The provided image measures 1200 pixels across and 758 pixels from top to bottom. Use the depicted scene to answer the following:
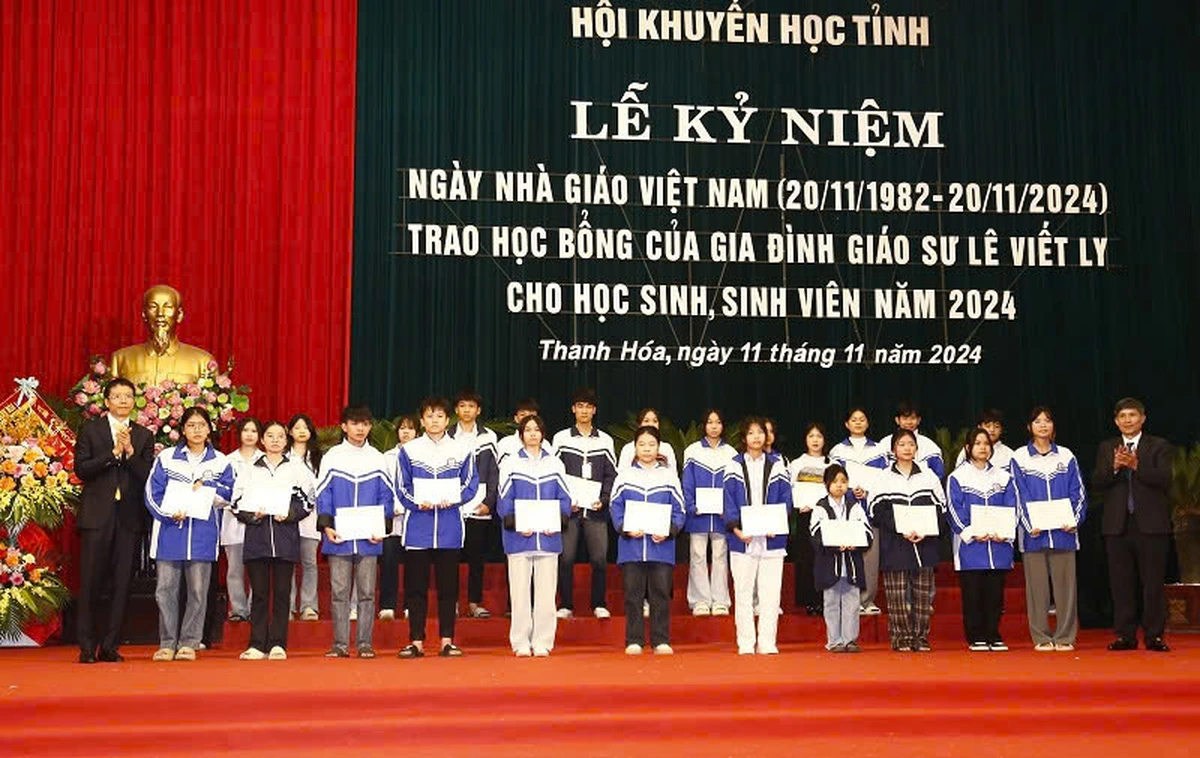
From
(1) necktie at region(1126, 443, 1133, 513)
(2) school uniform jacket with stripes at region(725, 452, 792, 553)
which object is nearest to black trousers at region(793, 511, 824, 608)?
(2) school uniform jacket with stripes at region(725, 452, 792, 553)

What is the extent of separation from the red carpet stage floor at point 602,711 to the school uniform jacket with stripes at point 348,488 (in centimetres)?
89

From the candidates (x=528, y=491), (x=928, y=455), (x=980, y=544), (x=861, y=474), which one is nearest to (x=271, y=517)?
(x=528, y=491)

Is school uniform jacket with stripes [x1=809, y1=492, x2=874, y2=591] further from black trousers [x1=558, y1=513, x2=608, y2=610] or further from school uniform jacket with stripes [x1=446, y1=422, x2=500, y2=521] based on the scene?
school uniform jacket with stripes [x1=446, y1=422, x2=500, y2=521]

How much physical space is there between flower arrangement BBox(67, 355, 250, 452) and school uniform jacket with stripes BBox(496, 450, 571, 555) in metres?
2.25

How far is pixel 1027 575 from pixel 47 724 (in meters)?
5.54

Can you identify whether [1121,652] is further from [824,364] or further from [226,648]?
[226,648]

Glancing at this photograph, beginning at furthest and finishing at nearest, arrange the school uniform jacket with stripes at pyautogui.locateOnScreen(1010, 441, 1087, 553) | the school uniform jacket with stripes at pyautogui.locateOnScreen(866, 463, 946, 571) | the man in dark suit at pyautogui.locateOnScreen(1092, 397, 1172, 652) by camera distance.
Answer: the school uniform jacket with stripes at pyautogui.locateOnScreen(1010, 441, 1087, 553), the school uniform jacket with stripes at pyautogui.locateOnScreen(866, 463, 946, 571), the man in dark suit at pyautogui.locateOnScreen(1092, 397, 1172, 652)

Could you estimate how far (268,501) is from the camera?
7.64 meters

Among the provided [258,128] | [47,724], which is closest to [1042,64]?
[258,128]

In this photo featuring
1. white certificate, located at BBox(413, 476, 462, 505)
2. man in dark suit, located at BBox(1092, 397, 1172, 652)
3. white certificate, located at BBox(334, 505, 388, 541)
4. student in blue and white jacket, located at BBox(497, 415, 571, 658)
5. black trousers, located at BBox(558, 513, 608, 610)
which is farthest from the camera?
black trousers, located at BBox(558, 513, 608, 610)

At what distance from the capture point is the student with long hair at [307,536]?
8.39 metres

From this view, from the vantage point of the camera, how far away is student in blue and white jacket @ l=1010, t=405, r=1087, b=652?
8.32 metres

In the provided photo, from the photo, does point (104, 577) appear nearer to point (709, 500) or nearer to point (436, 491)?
point (436, 491)

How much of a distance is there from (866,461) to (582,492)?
198 centimetres
